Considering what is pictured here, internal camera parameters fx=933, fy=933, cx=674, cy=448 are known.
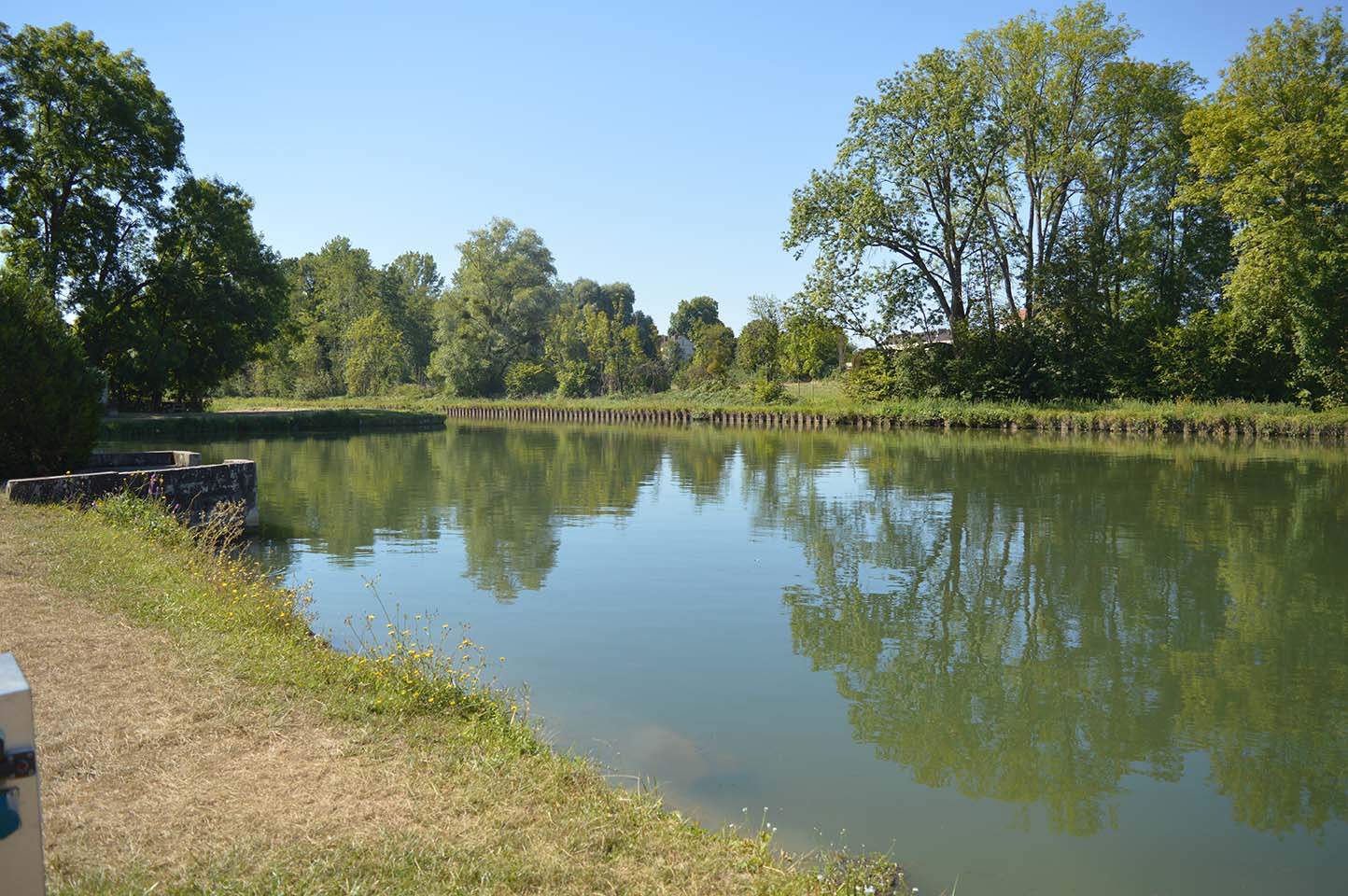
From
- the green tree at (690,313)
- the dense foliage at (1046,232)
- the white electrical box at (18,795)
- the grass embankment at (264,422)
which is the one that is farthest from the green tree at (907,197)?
the green tree at (690,313)

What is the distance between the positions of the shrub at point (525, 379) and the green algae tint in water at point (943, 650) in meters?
46.1

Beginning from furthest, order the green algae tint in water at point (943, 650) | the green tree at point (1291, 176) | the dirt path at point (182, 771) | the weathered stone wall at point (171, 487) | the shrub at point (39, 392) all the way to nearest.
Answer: the green tree at point (1291, 176), the shrub at point (39, 392), the weathered stone wall at point (171, 487), the green algae tint in water at point (943, 650), the dirt path at point (182, 771)

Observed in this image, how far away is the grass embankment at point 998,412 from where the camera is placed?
32.0 metres

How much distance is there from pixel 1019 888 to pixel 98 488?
1282 centimetres

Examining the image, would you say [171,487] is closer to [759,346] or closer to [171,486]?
[171,486]

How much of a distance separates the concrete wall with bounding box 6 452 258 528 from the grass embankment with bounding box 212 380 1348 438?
30.4 m

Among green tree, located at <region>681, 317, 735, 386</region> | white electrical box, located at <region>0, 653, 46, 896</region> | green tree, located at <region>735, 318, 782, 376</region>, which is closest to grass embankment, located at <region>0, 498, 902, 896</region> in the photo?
white electrical box, located at <region>0, 653, 46, 896</region>

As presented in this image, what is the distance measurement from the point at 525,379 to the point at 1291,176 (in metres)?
46.6

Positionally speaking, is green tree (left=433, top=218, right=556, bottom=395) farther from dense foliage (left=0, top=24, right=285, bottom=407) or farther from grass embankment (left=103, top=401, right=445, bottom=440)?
dense foliage (left=0, top=24, right=285, bottom=407)

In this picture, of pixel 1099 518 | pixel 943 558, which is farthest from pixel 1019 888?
pixel 1099 518

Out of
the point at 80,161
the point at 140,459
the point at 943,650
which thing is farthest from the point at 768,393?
the point at 943,650

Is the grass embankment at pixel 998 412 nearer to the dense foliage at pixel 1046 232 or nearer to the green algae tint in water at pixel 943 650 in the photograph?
the dense foliage at pixel 1046 232

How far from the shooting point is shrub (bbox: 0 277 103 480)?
1407 centimetres

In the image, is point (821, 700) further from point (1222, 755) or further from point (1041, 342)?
point (1041, 342)
